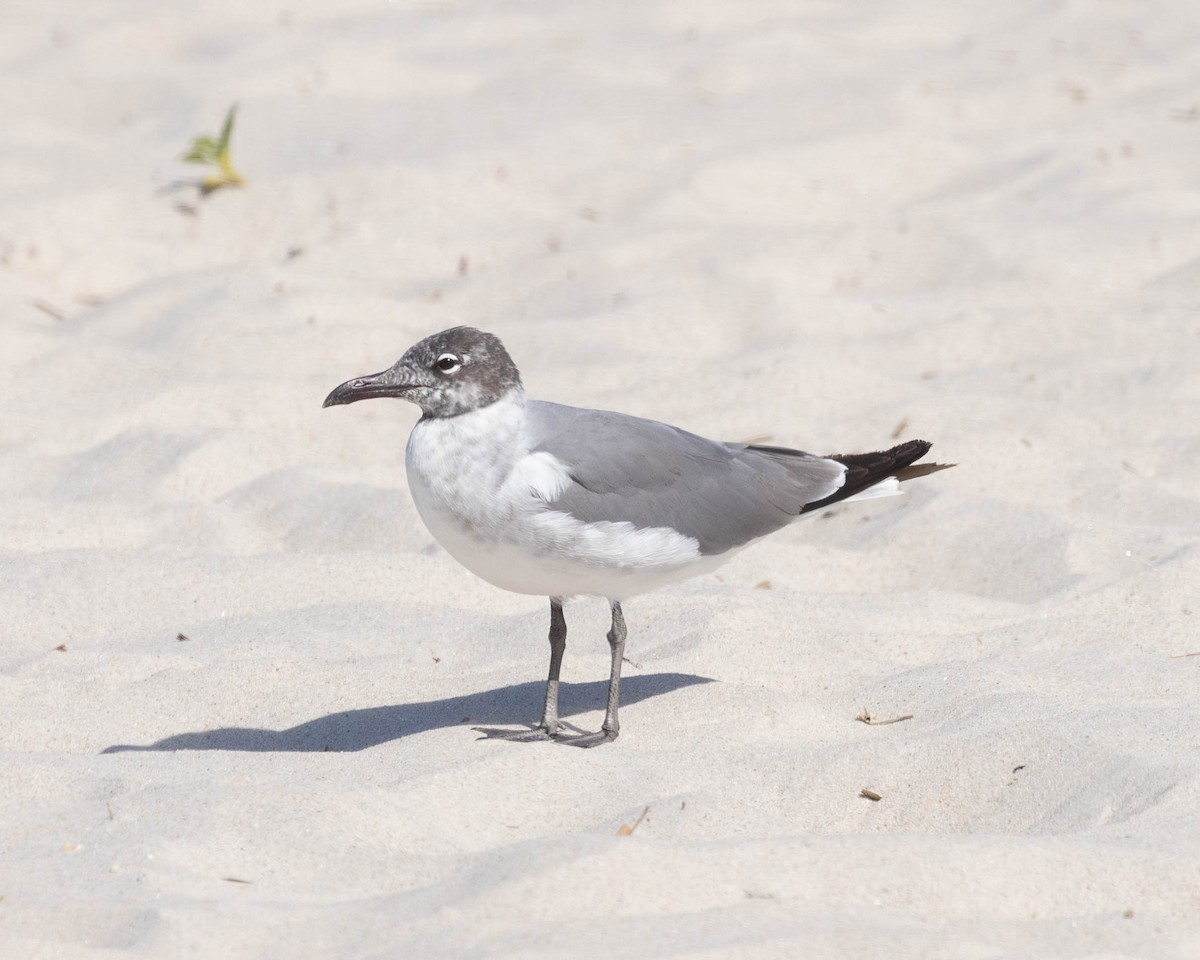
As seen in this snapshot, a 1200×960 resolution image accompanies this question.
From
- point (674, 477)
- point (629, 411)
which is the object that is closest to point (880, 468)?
point (674, 477)

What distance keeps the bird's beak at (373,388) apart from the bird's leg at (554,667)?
67cm

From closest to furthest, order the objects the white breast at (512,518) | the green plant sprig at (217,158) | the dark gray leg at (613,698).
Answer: the white breast at (512,518)
the dark gray leg at (613,698)
the green plant sprig at (217,158)

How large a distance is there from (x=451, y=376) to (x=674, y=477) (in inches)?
25.3

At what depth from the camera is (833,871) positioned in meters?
3.03

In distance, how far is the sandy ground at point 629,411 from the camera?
3.03 metres

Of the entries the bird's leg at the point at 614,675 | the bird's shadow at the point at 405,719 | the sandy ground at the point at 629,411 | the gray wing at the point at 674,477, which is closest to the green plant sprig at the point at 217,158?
the sandy ground at the point at 629,411

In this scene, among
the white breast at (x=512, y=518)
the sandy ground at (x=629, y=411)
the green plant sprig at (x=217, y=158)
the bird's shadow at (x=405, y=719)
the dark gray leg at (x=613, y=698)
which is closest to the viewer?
the sandy ground at (x=629, y=411)

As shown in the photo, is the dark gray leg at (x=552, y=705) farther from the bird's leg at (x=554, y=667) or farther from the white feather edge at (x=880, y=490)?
the white feather edge at (x=880, y=490)

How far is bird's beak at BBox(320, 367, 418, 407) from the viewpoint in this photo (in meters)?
4.08

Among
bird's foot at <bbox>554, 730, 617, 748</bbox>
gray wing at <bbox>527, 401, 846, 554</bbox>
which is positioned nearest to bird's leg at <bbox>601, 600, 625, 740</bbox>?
bird's foot at <bbox>554, 730, 617, 748</bbox>

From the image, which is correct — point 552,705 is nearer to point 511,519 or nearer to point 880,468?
point 511,519

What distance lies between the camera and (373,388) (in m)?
4.09

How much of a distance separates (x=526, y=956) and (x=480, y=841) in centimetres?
65

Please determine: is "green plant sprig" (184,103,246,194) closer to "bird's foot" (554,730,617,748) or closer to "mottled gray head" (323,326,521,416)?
"mottled gray head" (323,326,521,416)
